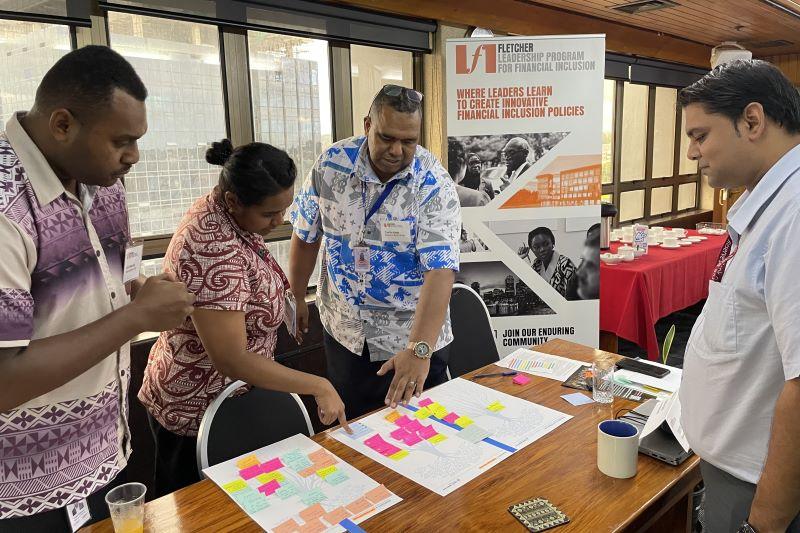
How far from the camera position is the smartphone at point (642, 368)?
6.31ft

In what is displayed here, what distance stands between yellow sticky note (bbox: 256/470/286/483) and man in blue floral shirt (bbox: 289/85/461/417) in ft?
1.75

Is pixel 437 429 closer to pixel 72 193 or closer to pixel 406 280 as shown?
pixel 406 280

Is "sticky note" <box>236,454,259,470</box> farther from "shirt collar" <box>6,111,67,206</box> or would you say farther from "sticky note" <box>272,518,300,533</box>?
"shirt collar" <box>6,111,67,206</box>

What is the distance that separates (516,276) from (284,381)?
7.17ft

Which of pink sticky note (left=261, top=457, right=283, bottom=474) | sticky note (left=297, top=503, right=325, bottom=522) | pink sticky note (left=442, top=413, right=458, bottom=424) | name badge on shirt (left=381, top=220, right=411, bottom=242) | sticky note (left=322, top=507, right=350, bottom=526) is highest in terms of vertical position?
name badge on shirt (left=381, top=220, right=411, bottom=242)

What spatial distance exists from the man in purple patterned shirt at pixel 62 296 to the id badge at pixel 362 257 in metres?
0.80

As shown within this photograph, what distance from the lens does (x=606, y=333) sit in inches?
155

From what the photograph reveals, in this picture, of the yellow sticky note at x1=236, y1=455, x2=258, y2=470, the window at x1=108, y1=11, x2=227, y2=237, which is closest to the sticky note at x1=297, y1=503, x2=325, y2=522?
the yellow sticky note at x1=236, y1=455, x2=258, y2=470

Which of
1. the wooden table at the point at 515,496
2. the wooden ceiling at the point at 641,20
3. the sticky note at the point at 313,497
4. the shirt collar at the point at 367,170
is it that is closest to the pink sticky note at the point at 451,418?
the wooden table at the point at 515,496

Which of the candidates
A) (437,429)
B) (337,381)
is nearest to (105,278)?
(437,429)

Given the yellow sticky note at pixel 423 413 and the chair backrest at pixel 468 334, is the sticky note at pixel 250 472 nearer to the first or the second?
the yellow sticky note at pixel 423 413

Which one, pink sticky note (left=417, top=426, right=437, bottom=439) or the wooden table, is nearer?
the wooden table

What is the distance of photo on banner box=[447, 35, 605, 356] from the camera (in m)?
3.26

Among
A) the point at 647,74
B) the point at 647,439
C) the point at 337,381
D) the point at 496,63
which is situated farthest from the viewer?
the point at 647,74
